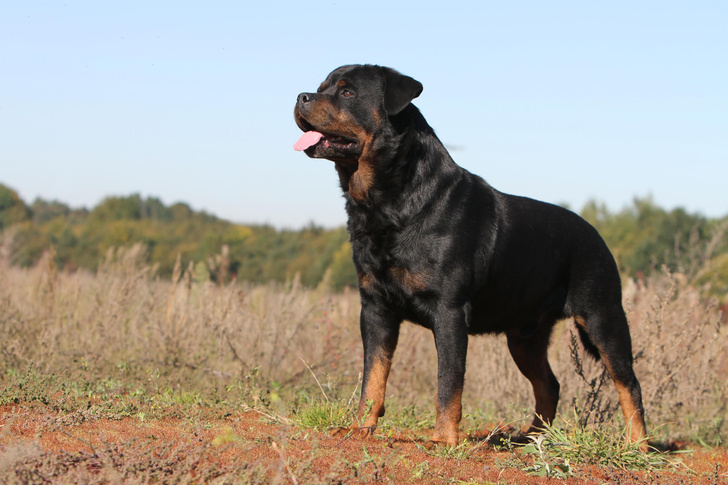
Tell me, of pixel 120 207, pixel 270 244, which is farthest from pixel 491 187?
pixel 120 207

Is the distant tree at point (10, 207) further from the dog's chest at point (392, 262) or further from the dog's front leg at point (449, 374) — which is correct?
the dog's front leg at point (449, 374)

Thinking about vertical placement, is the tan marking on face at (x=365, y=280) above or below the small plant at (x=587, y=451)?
above

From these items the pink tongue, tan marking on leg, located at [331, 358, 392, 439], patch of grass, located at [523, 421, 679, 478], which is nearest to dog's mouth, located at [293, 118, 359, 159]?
the pink tongue

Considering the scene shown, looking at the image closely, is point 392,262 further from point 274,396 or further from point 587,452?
point 587,452

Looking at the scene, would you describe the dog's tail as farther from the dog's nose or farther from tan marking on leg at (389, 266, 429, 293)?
the dog's nose

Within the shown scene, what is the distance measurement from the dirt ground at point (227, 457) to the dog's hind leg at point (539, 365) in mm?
1099

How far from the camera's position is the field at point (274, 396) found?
10.4 ft

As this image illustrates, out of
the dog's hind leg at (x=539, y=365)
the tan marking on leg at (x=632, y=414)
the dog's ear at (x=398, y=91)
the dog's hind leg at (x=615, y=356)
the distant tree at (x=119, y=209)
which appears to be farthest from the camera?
the distant tree at (x=119, y=209)

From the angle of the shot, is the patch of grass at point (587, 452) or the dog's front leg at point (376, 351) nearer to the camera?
the patch of grass at point (587, 452)

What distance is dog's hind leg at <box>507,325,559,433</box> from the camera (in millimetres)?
Result: 5383

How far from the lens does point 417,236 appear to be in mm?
4320

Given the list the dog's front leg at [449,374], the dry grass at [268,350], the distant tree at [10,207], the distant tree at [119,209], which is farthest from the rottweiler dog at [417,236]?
the distant tree at [119,209]

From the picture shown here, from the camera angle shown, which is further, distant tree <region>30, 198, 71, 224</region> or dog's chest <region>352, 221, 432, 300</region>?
distant tree <region>30, 198, 71, 224</region>

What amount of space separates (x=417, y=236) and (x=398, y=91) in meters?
0.94
